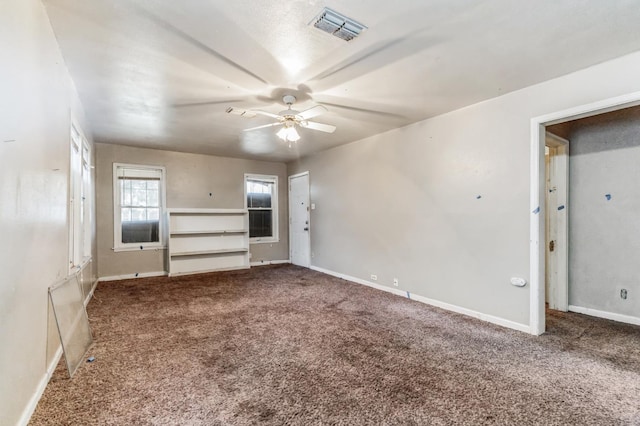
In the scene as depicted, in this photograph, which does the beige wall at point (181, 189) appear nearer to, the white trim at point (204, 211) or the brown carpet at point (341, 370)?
the white trim at point (204, 211)

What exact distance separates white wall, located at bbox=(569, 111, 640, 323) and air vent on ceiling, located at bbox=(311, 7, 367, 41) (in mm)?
3334

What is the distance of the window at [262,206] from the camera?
7281 mm

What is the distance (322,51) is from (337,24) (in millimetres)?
381

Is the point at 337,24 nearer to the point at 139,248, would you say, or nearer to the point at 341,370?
the point at 341,370

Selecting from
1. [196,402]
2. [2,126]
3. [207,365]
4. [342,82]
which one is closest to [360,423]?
[196,402]

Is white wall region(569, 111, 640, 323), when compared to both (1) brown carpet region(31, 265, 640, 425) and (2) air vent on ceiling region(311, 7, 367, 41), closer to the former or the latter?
(1) brown carpet region(31, 265, 640, 425)

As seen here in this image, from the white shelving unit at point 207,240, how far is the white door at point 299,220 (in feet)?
3.70

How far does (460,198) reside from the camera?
12.4 ft

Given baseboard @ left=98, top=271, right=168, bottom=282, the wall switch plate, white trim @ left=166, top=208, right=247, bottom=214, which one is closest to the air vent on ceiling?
the wall switch plate

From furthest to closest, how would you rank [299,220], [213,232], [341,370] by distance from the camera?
[299,220] < [213,232] < [341,370]

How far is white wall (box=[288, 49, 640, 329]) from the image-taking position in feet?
10.3

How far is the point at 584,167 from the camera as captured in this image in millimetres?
3703

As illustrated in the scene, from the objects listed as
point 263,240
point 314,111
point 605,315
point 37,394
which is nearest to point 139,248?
point 263,240

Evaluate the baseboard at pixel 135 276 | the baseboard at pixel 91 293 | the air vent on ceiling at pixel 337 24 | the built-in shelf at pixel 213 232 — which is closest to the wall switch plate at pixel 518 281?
the air vent on ceiling at pixel 337 24
